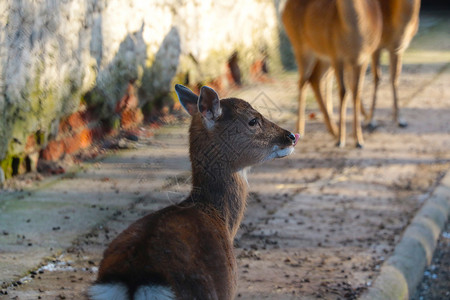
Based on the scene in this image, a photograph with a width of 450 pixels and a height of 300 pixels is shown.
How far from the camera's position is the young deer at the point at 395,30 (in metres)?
8.34

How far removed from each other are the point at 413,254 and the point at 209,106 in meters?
2.34

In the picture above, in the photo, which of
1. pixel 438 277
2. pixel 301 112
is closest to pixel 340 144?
pixel 301 112

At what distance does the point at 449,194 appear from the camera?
6.49m

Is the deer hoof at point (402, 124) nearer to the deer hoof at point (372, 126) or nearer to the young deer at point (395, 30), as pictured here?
the young deer at point (395, 30)

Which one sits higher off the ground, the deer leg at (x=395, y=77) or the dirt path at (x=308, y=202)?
the deer leg at (x=395, y=77)

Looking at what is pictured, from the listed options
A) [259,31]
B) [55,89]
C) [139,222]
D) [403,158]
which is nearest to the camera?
[139,222]

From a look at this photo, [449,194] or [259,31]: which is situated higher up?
[259,31]

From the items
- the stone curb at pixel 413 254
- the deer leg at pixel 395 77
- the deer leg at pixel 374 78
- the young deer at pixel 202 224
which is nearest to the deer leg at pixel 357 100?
the deer leg at pixel 374 78

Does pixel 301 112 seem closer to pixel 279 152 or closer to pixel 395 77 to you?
pixel 395 77

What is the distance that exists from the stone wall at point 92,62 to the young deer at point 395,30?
1597mm

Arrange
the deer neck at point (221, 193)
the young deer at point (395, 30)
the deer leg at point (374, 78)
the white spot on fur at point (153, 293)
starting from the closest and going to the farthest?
the white spot on fur at point (153, 293) → the deer neck at point (221, 193) → the young deer at point (395, 30) → the deer leg at point (374, 78)

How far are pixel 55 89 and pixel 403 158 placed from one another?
346 cm

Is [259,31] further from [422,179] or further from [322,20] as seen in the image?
[422,179]

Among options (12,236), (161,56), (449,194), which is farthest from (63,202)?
(449,194)
